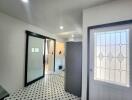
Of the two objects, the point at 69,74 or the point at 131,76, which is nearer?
the point at 131,76

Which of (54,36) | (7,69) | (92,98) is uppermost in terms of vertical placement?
(54,36)

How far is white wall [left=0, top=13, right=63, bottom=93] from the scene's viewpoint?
330cm

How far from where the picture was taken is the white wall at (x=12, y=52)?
3.30 meters

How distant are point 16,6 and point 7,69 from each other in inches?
77.5

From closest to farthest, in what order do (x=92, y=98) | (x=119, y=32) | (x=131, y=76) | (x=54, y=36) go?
(x=131, y=76)
(x=119, y=32)
(x=92, y=98)
(x=54, y=36)

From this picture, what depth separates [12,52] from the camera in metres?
3.63

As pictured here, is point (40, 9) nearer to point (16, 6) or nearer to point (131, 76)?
point (16, 6)

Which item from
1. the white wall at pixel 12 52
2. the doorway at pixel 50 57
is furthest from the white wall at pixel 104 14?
the doorway at pixel 50 57

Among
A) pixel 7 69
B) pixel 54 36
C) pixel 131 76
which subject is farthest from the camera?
pixel 54 36

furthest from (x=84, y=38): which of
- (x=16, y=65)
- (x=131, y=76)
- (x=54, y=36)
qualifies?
(x=54, y=36)

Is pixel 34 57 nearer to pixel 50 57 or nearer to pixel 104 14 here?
pixel 50 57

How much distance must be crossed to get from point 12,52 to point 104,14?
308cm

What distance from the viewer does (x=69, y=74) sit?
3.86 metres

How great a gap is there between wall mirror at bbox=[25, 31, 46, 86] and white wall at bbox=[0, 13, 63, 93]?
0.76 ft
